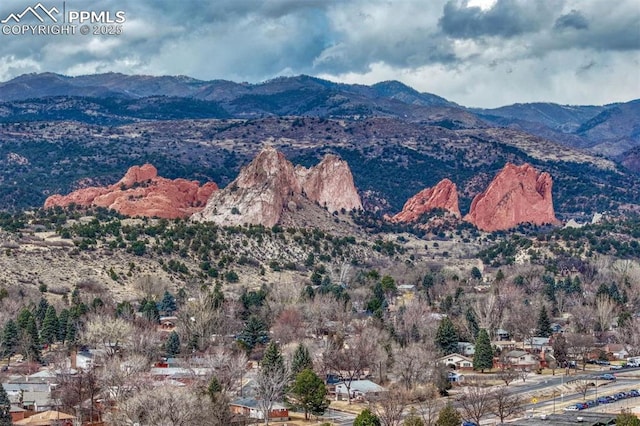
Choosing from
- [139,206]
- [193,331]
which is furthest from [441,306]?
[139,206]

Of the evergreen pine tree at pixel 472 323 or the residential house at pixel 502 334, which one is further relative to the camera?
the residential house at pixel 502 334

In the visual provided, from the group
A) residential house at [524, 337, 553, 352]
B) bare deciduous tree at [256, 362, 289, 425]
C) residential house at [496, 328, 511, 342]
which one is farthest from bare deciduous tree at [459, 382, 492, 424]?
residential house at [496, 328, 511, 342]

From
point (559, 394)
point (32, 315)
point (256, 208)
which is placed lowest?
point (559, 394)

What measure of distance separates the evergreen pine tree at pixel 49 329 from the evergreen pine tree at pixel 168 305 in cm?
2035

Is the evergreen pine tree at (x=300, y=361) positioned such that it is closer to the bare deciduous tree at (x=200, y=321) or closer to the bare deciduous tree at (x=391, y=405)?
the bare deciduous tree at (x=391, y=405)

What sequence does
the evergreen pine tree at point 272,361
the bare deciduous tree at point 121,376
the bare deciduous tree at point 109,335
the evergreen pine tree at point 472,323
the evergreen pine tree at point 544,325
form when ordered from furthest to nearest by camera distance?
the evergreen pine tree at point 544,325, the evergreen pine tree at point 472,323, the bare deciduous tree at point 109,335, the evergreen pine tree at point 272,361, the bare deciduous tree at point 121,376

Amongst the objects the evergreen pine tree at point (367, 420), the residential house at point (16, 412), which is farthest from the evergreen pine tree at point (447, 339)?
the residential house at point (16, 412)

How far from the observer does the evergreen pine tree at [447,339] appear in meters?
110

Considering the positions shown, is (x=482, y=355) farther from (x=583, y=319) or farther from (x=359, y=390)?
(x=583, y=319)

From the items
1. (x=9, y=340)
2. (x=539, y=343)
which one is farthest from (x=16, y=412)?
(x=539, y=343)

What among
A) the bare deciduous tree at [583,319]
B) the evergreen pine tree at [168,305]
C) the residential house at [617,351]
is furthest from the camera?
the evergreen pine tree at [168,305]

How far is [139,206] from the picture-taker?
192500 millimetres

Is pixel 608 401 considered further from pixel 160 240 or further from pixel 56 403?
pixel 160 240

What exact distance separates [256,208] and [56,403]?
340 ft
